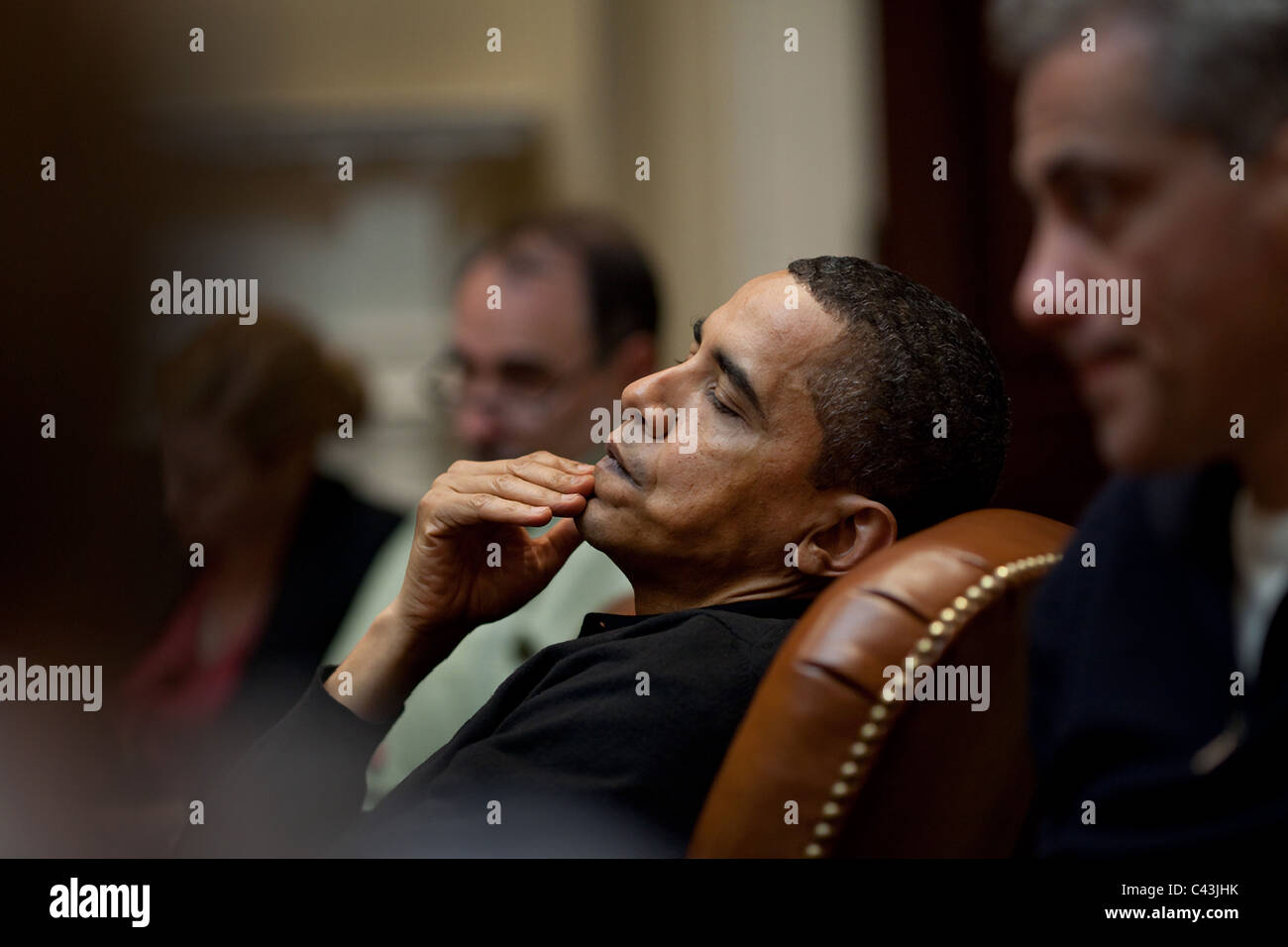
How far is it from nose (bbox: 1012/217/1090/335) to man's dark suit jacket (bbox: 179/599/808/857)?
417mm

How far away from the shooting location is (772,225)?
9.75 feet

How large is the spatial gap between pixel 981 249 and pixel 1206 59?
194 centimetres

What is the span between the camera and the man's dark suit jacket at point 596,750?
99cm

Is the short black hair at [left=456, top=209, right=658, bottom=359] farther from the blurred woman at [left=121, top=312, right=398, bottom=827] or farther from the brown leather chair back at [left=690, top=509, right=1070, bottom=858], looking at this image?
the brown leather chair back at [left=690, top=509, right=1070, bottom=858]

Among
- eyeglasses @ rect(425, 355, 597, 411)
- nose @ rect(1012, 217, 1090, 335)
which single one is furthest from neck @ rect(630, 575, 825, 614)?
eyeglasses @ rect(425, 355, 597, 411)

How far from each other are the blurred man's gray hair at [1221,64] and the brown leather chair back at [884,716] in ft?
1.13

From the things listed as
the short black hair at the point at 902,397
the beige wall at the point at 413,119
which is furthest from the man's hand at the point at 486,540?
the beige wall at the point at 413,119

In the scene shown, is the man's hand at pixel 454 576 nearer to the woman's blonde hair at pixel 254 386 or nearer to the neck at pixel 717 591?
the neck at pixel 717 591

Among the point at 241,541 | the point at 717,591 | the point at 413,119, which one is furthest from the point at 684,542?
the point at 413,119

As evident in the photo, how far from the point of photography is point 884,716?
887mm

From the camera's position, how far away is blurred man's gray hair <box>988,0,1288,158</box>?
67 cm

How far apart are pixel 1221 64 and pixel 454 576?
2.63ft

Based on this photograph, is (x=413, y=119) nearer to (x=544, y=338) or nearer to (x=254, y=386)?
(x=254, y=386)
